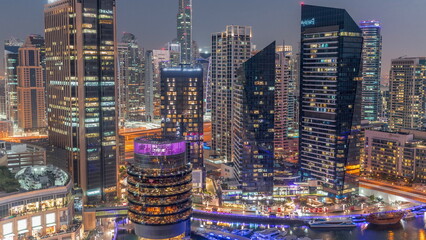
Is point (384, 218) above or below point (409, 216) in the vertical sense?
above

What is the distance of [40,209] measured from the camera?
4588 cm

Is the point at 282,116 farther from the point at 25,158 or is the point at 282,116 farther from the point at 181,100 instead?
the point at 25,158

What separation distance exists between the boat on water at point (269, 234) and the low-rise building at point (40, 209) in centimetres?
1999

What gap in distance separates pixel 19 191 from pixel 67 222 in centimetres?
570

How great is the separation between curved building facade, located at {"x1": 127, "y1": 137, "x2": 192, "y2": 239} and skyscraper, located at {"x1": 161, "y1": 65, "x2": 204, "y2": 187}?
75.4ft

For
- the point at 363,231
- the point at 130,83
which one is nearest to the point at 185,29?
the point at 130,83

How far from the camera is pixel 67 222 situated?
157 ft

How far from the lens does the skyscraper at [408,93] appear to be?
107438 mm

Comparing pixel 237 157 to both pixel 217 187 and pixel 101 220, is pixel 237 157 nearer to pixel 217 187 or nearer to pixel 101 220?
pixel 217 187

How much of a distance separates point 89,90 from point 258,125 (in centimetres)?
2341

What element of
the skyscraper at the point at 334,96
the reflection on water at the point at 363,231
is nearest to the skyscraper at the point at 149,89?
the skyscraper at the point at 334,96

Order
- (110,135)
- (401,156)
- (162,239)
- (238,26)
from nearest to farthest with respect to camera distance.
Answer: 1. (162,239)
2. (110,135)
3. (401,156)
4. (238,26)

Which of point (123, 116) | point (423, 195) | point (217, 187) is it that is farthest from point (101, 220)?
point (123, 116)

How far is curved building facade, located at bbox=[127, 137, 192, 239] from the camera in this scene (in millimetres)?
49781
